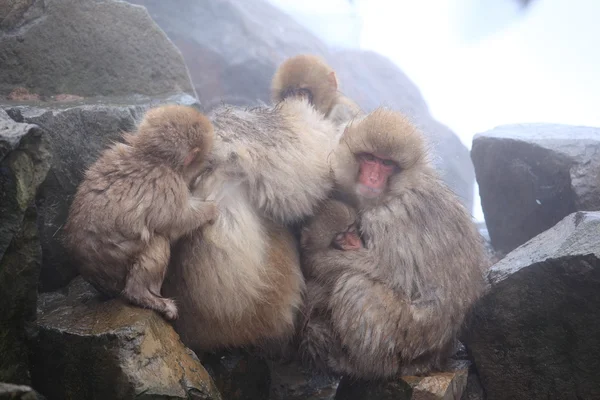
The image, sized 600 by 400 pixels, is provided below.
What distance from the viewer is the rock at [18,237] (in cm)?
217

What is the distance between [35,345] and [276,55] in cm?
593

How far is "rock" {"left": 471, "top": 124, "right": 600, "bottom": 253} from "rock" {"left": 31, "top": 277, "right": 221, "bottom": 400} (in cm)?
292

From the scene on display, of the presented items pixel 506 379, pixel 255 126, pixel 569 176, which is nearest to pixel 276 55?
pixel 569 176

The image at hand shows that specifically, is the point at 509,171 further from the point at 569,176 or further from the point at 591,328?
the point at 591,328

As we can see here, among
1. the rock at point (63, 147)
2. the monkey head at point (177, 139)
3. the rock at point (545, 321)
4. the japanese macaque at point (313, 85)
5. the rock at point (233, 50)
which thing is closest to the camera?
the monkey head at point (177, 139)

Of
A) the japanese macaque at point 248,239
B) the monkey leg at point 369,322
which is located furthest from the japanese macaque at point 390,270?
the japanese macaque at point 248,239

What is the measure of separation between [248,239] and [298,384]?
1056 mm

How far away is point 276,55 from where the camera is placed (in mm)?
7742

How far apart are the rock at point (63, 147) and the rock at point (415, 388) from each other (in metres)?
1.54

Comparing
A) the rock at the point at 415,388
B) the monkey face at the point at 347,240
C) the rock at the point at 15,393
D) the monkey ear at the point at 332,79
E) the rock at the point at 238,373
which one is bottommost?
the rock at the point at 238,373

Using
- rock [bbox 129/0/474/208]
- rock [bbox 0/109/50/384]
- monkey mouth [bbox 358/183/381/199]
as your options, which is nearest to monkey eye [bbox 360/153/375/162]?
monkey mouth [bbox 358/183/381/199]

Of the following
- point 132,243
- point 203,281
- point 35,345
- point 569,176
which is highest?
point 569,176

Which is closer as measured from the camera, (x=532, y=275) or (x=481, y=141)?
(x=532, y=275)

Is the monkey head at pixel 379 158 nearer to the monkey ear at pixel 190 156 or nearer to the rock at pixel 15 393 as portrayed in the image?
the monkey ear at pixel 190 156
